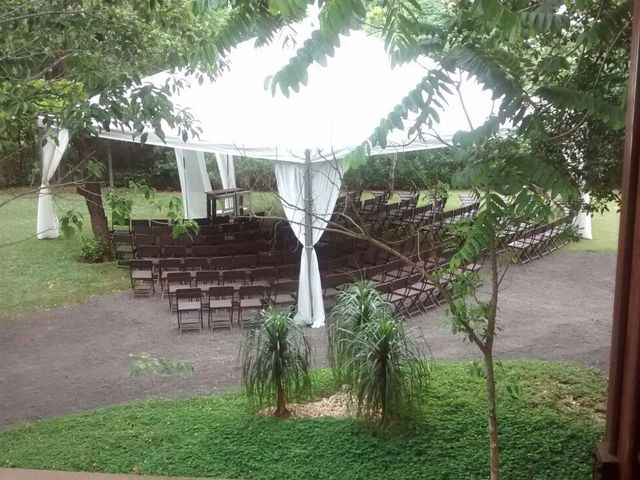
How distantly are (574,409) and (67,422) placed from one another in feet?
15.3

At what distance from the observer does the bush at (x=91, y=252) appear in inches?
484

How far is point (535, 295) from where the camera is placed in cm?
966

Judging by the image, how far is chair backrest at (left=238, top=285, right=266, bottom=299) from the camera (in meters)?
8.85

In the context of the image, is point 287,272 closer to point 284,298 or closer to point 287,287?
point 287,287

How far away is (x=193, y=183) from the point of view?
1381 centimetres

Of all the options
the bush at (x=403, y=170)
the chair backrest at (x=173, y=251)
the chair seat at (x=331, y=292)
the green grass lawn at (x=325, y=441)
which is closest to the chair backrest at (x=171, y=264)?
the chair backrest at (x=173, y=251)

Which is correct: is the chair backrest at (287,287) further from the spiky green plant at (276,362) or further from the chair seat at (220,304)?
the spiky green plant at (276,362)

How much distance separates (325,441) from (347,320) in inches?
46.7

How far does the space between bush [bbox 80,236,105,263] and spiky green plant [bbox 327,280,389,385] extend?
7.30 meters

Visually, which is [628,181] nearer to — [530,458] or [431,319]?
[530,458]

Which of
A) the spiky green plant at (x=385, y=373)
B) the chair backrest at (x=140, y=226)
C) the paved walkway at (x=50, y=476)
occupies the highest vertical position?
the chair backrest at (x=140, y=226)

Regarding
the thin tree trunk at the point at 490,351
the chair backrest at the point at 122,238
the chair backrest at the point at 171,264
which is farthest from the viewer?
the chair backrest at the point at 122,238

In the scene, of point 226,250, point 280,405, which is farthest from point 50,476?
point 226,250

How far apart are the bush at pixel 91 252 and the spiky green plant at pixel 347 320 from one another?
730 cm
